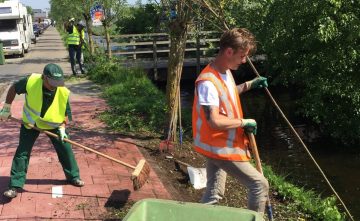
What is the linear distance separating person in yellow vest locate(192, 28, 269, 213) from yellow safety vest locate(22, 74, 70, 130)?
1864 millimetres

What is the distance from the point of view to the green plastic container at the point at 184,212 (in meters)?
2.87

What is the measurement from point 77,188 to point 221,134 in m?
2.37

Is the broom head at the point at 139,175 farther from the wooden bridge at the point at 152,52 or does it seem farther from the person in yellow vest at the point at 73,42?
the wooden bridge at the point at 152,52

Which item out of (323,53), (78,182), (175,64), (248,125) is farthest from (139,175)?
(323,53)

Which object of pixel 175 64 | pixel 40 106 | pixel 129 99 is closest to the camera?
A: pixel 40 106

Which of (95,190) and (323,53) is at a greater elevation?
(323,53)

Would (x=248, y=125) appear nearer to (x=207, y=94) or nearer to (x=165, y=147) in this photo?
(x=207, y=94)

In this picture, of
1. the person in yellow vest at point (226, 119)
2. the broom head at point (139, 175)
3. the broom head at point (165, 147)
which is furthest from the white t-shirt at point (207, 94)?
the broom head at point (165, 147)

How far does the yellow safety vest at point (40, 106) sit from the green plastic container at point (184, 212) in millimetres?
2238

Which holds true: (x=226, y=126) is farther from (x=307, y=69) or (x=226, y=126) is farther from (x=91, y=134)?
(x=307, y=69)

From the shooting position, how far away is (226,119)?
334 cm

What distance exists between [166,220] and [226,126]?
0.80 metres

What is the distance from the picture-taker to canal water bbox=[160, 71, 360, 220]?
770 centimetres

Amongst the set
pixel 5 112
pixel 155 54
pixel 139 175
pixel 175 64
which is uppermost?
pixel 175 64
